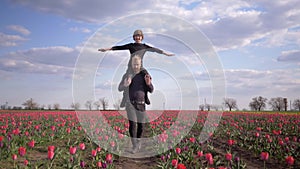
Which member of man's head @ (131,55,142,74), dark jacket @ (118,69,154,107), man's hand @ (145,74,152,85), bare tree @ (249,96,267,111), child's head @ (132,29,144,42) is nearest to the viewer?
man's hand @ (145,74,152,85)

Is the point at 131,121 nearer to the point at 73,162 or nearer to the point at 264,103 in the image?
the point at 73,162

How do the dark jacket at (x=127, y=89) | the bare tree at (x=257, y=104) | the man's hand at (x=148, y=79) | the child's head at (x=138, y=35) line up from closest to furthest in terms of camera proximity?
the man's hand at (x=148, y=79) → the dark jacket at (x=127, y=89) → the child's head at (x=138, y=35) → the bare tree at (x=257, y=104)

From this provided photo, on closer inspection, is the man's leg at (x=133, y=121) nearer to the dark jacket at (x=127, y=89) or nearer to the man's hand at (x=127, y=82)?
the dark jacket at (x=127, y=89)

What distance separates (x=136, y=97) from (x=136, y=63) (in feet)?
2.67

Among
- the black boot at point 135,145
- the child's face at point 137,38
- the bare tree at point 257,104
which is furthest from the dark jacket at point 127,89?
the bare tree at point 257,104

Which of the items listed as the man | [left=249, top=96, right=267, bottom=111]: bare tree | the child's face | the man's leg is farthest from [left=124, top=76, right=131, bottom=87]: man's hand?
[left=249, top=96, right=267, bottom=111]: bare tree

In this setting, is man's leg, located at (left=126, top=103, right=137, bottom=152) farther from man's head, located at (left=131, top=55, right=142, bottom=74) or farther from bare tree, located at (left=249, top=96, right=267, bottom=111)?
bare tree, located at (left=249, top=96, right=267, bottom=111)

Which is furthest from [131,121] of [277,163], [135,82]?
[277,163]

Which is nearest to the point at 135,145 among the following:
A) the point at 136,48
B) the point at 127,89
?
the point at 127,89

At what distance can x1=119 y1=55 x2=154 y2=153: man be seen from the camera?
6.64 meters

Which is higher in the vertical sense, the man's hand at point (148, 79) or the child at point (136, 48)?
the child at point (136, 48)

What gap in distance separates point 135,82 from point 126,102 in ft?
1.83

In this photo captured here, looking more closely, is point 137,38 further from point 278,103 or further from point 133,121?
point 278,103

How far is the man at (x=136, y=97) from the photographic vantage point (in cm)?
664
